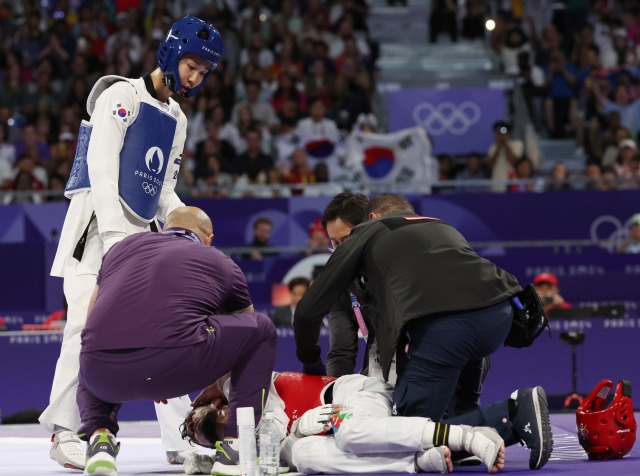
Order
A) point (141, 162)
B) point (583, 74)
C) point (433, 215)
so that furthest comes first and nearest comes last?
point (583, 74), point (433, 215), point (141, 162)

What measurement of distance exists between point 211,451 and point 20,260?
6.19 meters

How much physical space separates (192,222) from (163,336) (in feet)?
2.01

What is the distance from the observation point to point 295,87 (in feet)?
49.9

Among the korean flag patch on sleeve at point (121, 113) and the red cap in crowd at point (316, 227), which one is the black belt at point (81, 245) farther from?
the red cap in crowd at point (316, 227)

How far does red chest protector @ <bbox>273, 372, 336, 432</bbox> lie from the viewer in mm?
5301

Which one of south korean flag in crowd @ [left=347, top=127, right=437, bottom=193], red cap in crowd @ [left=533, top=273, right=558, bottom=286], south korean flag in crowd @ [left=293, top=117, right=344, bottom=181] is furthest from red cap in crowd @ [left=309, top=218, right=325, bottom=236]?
red cap in crowd @ [left=533, top=273, right=558, bottom=286]

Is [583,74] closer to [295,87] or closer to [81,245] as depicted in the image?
[295,87]

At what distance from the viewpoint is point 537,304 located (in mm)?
5027

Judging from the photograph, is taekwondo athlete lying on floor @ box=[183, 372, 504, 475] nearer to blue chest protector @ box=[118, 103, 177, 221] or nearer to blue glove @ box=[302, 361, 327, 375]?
blue glove @ box=[302, 361, 327, 375]

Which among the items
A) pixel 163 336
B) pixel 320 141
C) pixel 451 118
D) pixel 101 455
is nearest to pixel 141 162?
pixel 163 336

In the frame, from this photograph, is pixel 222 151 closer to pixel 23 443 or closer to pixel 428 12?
pixel 428 12

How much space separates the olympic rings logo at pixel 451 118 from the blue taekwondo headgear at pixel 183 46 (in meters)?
9.27

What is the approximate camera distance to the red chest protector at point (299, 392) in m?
5.30

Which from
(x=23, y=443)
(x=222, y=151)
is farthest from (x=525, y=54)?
(x=23, y=443)
